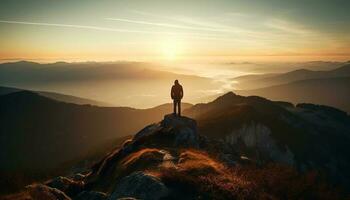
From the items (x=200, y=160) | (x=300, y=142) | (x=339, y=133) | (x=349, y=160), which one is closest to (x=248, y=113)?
(x=300, y=142)

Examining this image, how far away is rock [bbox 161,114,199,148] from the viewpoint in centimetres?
4505

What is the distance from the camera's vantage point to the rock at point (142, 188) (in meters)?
22.8

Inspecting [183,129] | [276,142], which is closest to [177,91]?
[183,129]

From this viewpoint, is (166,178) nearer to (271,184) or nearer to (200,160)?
(200,160)

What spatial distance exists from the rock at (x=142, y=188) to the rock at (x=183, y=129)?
1894 centimetres

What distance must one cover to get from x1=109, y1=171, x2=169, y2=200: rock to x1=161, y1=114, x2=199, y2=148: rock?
18939 mm

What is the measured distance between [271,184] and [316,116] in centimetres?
18549

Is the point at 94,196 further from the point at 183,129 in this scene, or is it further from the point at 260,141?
the point at 260,141

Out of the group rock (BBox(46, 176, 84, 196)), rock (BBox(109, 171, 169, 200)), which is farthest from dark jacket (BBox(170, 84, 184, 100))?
rock (BBox(109, 171, 169, 200))

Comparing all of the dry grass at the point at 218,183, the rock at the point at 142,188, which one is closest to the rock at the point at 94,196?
the rock at the point at 142,188

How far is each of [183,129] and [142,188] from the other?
23617 mm

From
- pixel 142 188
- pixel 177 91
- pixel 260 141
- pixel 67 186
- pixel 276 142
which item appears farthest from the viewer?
pixel 276 142

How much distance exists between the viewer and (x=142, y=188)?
2347 cm

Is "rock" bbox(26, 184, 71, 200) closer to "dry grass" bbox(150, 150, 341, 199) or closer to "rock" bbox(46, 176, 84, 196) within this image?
"rock" bbox(46, 176, 84, 196)
